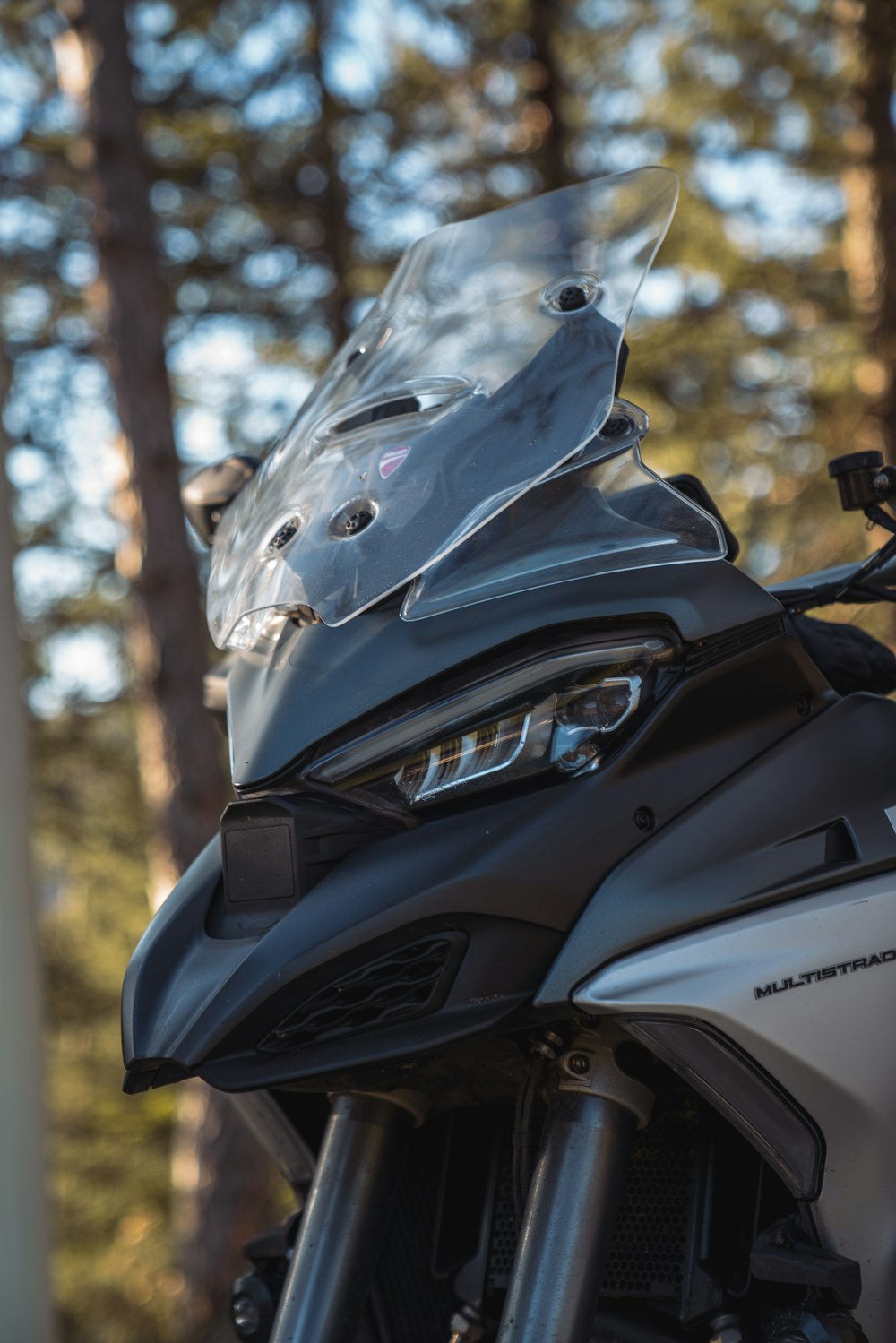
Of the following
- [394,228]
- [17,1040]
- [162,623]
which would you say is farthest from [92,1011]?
[17,1040]

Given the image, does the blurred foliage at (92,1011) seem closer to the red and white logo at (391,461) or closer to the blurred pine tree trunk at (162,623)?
the blurred pine tree trunk at (162,623)

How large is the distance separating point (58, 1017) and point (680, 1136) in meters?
11.1

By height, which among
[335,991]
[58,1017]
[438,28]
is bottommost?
[58,1017]

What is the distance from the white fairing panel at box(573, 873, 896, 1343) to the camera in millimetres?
1421

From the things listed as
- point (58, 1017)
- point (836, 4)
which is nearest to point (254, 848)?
point (836, 4)

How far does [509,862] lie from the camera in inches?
54.7

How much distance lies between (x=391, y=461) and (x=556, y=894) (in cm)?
63

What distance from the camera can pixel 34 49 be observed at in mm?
9984

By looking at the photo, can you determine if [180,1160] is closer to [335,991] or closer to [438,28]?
[335,991]

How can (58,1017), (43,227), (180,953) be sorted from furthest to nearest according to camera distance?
1. (58,1017)
2. (43,227)
3. (180,953)

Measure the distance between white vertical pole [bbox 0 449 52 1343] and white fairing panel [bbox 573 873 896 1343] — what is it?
74.8 inches

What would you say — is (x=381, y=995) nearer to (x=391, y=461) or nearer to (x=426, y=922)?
(x=426, y=922)

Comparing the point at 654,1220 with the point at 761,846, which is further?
the point at 654,1220

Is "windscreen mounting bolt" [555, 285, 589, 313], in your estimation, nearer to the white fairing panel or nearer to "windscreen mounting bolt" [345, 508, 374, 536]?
"windscreen mounting bolt" [345, 508, 374, 536]
